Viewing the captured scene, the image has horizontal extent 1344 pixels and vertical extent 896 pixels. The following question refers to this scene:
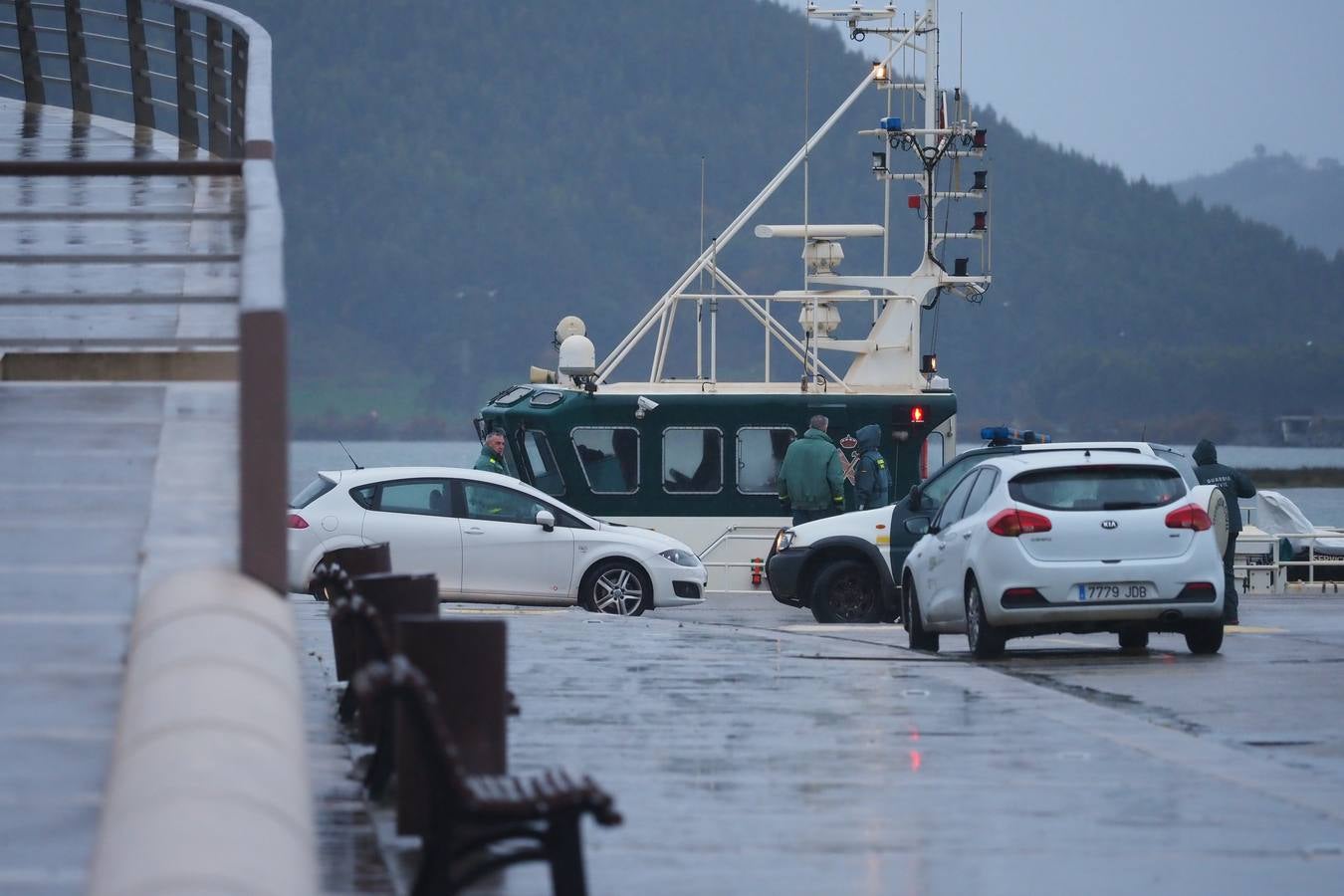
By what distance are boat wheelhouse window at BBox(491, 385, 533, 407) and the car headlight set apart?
480cm

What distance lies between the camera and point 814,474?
22.8m

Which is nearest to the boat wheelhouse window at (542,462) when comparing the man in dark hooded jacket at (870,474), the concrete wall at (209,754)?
the man in dark hooded jacket at (870,474)

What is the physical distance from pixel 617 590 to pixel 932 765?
1112cm

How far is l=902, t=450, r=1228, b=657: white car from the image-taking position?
1480 centimetres

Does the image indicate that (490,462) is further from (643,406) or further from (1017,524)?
(1017,524)

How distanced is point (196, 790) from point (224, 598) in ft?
4.50

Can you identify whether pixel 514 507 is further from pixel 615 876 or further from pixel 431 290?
pixel 431 290

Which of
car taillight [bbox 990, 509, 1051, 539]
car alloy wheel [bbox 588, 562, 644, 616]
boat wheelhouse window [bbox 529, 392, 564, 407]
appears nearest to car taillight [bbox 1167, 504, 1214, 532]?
car taillight [bbox 990, 509, 1051, 539]

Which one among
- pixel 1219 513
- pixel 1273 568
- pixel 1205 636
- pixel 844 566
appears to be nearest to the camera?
pixel 1205 636

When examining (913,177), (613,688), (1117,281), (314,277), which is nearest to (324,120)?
(314,277)

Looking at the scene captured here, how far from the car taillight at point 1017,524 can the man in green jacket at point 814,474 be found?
7.79 meters

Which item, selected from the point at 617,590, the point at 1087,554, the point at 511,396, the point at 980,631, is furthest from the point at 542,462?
the point at 1087,554

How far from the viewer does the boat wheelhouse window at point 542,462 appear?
24.3 meters

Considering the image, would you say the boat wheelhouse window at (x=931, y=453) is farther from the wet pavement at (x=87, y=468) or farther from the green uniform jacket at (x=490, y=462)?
the wet pavement at (x=87, y=468)
